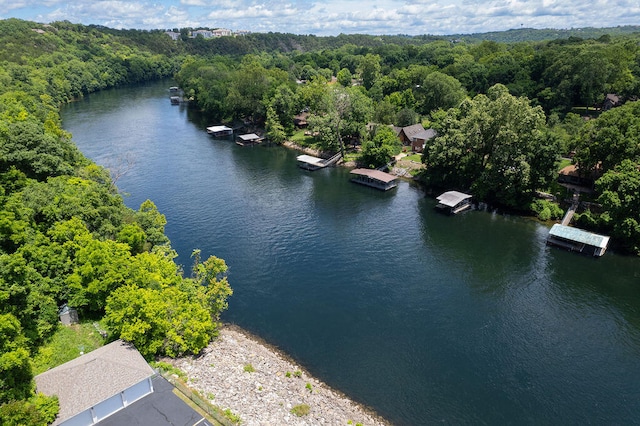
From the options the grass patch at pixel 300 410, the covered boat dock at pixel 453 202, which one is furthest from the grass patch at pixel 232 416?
the covered boat dock at pixel 453 202

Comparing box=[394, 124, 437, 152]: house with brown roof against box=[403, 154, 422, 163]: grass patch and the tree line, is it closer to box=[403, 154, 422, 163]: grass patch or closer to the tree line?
box=[403, 154, 422, 163]: grass patch

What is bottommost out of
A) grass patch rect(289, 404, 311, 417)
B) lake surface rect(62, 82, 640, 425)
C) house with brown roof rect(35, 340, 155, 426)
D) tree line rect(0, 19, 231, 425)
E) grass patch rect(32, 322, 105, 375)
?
lake surface rect(62, 82, 640, 425)

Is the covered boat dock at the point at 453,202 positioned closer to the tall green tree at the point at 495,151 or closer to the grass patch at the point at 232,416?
the tall green tree at the point at 495,151

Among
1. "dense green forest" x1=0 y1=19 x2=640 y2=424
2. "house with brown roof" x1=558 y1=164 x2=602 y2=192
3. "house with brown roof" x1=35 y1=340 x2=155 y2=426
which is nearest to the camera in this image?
"house with brown roof" x1=35 y1=340 x2=155 y2=426

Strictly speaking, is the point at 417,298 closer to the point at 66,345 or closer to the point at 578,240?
the point at 578,240

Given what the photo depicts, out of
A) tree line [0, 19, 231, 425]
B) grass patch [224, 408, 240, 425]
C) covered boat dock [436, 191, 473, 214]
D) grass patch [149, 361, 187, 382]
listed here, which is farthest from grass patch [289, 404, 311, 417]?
covered boat dock [436, 191, 473, 214]

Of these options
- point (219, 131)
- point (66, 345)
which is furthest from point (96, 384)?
point (219, 131)
